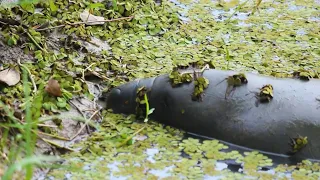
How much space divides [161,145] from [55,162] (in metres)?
0.57

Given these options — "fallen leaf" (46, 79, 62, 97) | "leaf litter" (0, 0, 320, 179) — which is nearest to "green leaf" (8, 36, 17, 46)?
"leaf litter" (0, 0, 320, 179)

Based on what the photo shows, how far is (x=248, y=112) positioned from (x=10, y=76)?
133 centimetres

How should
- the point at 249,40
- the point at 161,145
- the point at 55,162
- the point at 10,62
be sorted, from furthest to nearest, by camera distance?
the point at 249,40, the point at 10,62, the point at 161,145, the point at 55,162

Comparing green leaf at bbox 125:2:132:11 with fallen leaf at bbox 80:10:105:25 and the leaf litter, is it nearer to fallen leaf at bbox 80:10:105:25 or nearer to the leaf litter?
the leaf litter

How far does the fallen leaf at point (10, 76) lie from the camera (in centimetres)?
383

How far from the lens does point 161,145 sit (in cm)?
359

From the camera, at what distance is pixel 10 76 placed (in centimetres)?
388

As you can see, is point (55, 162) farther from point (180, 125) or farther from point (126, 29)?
point (126, 29)

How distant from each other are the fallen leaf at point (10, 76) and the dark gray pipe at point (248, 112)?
2.40 ft

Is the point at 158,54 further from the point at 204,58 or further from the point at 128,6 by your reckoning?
the point at 128,6

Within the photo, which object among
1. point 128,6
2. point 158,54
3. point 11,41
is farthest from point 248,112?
point 128,6

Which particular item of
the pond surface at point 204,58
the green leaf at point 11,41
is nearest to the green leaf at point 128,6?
the pond surface at point 204,58

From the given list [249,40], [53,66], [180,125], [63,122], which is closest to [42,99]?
[63,122]

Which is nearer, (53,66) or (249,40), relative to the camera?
(53,66)
